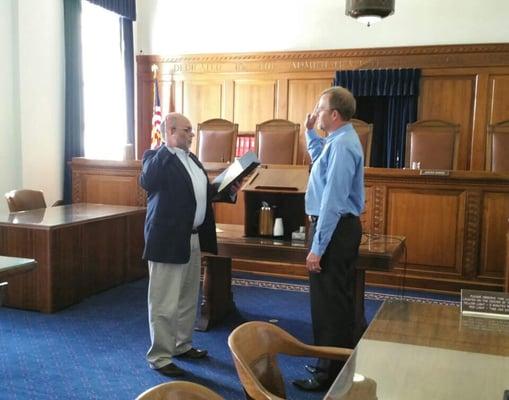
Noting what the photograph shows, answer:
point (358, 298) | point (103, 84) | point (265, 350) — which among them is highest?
point (103, 84)

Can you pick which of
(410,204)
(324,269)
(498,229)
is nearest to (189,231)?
(324,269)

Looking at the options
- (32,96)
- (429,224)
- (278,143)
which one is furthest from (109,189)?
(429,224)

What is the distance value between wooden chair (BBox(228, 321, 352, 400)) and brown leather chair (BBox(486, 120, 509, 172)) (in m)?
4.14

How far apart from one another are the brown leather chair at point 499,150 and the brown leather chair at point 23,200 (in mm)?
4236

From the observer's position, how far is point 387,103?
7051 mm

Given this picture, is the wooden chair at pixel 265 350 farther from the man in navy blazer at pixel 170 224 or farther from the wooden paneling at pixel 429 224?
the wooden paneling at pixel 429 224

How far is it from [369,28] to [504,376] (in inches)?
246

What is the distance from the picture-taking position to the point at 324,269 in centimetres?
255

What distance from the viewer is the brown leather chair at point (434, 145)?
5.47 m

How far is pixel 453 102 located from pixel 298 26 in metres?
2.25

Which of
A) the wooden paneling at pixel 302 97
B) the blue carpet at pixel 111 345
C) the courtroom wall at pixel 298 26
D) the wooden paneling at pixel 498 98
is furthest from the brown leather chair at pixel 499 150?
the wooden paneling at pixel 302 97

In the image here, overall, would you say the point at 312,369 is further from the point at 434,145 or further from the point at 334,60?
the point at 334,60

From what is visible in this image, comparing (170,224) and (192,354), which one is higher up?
(170,224)

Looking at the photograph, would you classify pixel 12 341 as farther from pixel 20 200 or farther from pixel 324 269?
pixel 324 269
